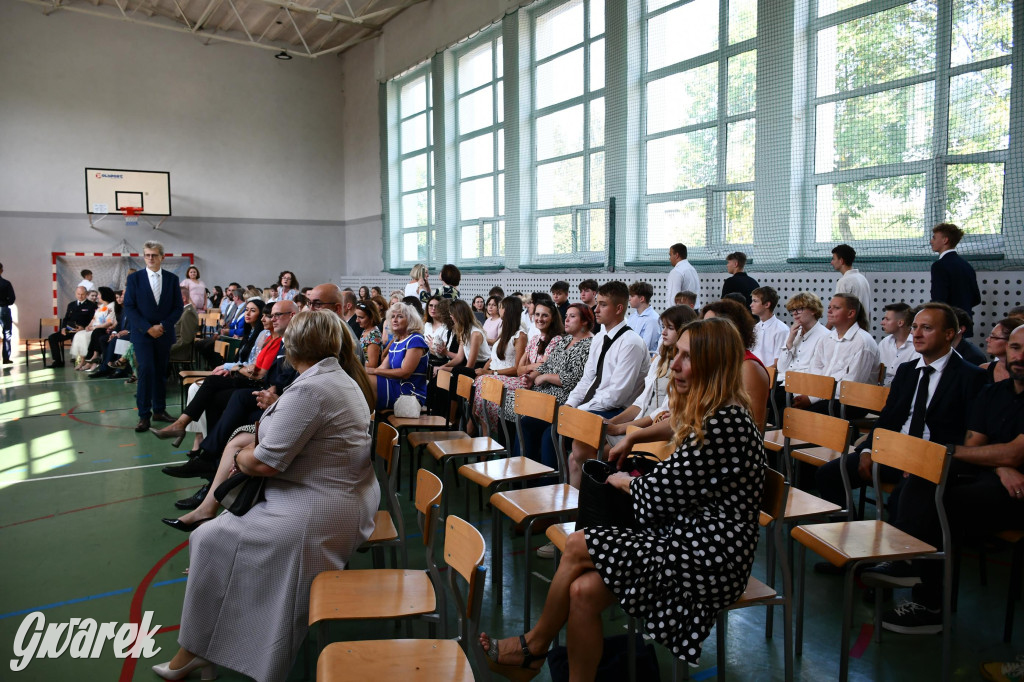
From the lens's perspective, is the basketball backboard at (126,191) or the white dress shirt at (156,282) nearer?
the white dress shirt at (156,282)

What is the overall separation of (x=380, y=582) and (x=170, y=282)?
16.9 ft

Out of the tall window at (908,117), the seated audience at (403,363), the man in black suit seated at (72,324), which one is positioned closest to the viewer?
the seated audience at (403,363)

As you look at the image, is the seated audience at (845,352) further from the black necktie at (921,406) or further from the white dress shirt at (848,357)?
the black necktie at (921,406)

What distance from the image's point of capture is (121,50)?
13961 millimetres

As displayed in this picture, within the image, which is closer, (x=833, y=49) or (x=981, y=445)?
(x=981, y=445)

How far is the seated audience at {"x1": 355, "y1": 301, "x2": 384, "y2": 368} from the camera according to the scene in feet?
16.3

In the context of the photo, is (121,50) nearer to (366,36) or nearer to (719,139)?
(366,36)

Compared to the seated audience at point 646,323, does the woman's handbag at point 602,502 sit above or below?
below

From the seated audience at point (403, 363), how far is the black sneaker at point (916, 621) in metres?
3.07

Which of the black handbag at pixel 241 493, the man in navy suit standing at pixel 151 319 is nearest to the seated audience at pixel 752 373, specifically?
the black handbag at pixel 241 493

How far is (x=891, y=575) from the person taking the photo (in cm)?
270

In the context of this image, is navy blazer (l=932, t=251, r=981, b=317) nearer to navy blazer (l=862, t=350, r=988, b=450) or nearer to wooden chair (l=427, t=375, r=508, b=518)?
navy blazer (l=862, t=350, r=988, b=450)

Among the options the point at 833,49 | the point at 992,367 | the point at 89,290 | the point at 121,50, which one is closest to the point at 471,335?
the point at 992,367

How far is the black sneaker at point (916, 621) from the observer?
2584mm
